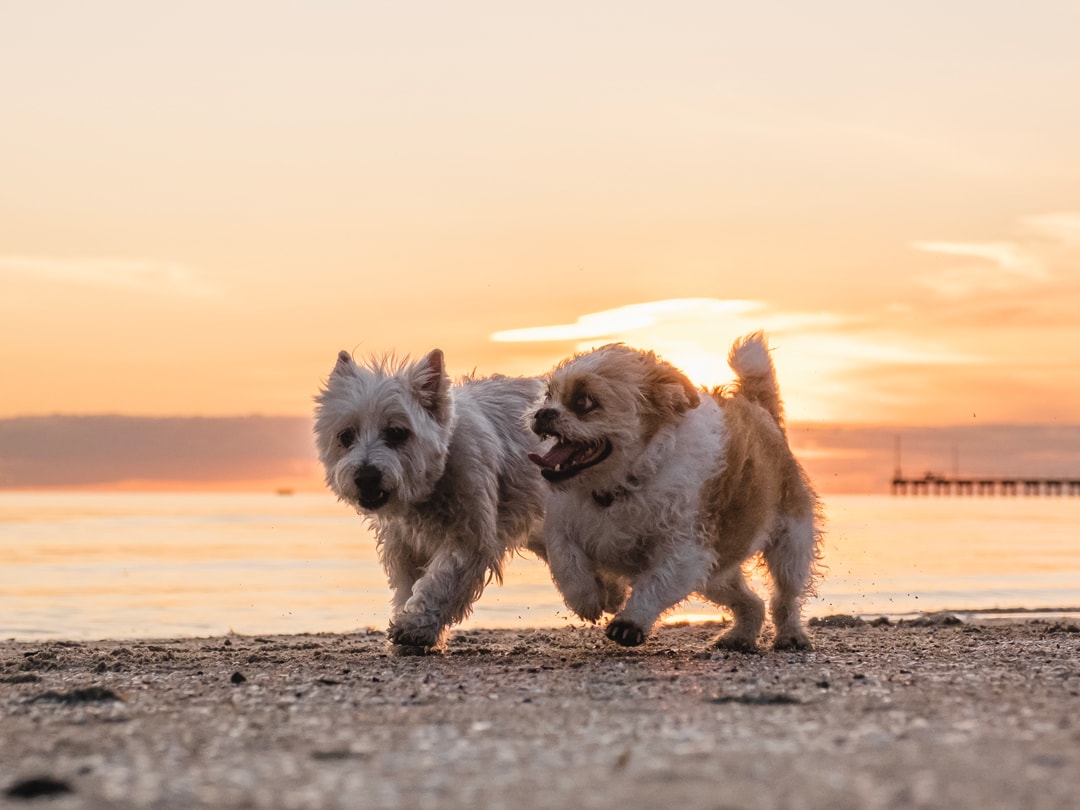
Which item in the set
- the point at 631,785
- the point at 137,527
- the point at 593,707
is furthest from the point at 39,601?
the point at 137,527

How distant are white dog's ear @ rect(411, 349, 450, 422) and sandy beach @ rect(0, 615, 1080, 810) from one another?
1568 millimetres

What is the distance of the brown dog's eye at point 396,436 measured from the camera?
8.51m

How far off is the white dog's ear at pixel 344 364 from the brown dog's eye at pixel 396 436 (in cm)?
55

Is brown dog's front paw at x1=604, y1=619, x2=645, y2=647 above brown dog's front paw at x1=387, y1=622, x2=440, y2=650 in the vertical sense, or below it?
above

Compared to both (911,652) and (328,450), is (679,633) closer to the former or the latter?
(911,652)

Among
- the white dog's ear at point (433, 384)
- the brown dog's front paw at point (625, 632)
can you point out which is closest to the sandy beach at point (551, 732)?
the brown dog's front paw at point (625, 632)

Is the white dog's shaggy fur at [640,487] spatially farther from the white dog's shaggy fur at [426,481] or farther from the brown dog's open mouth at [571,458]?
the white dog's shaggy fur at [426,481]

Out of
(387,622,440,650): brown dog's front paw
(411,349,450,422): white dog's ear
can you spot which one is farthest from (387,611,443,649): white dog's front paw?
(411,349,450,422): white dog's ear

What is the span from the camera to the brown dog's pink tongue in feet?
26.1

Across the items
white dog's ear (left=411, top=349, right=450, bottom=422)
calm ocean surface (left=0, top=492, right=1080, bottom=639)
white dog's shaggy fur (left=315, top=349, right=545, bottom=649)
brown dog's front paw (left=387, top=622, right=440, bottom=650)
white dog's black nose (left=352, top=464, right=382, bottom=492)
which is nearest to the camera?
white dog's black nose (left=352, top=464, right=382, bottom=492)

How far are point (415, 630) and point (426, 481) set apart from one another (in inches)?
35.3

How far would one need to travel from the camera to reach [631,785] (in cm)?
392

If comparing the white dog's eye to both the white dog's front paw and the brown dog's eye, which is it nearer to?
the brown dog's eye

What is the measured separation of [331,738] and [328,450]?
4.10 metres
